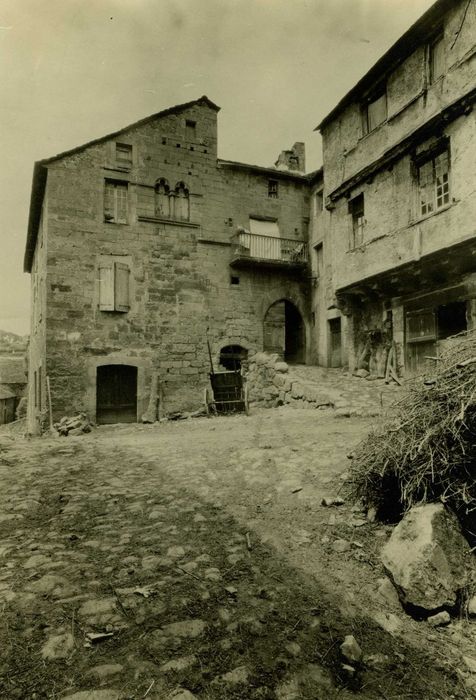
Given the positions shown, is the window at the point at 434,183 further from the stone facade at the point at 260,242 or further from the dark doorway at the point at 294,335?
Answer: the dark doorway at the point at 294,335

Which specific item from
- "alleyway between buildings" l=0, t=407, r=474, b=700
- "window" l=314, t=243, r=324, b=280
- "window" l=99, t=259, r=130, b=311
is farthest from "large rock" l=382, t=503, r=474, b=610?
"window" l=314, t=243, r=324, b=280

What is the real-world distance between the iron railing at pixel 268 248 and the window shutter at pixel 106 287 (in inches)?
183

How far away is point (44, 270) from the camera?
44.1 feet

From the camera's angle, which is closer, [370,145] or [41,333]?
[370,145]

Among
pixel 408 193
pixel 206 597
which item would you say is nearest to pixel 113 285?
pixel 408 193

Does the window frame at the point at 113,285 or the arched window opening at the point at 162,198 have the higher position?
the arched window opening at the point at 162,198

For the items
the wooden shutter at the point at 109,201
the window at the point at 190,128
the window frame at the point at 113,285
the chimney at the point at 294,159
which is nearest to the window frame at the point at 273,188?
the chimney at the point at 294,159

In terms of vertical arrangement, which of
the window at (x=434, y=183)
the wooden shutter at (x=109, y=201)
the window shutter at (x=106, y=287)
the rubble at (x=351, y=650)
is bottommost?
the rubble at (x=351, y=650)

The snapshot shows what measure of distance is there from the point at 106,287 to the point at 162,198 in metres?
4.01

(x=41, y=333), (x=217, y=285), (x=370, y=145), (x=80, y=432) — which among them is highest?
(x=370, y=145)

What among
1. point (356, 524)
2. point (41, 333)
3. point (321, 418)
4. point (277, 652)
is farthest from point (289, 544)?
point (41, 333)

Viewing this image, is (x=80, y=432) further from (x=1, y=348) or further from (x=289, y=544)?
(x=1, y=348)

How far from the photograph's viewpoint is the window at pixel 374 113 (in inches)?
444

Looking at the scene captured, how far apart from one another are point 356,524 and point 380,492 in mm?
311
